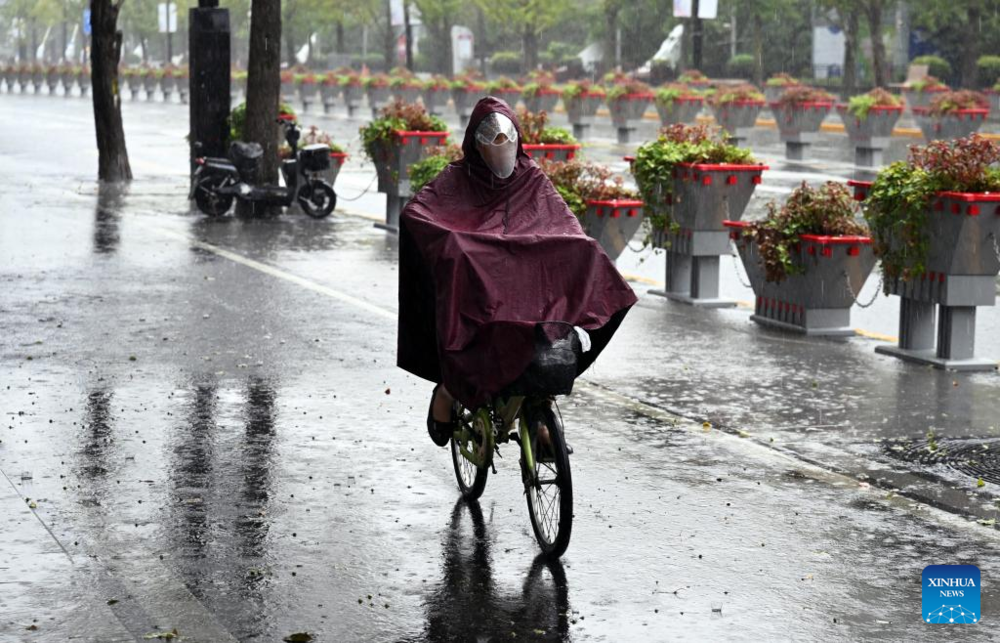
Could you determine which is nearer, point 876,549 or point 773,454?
point 876,549

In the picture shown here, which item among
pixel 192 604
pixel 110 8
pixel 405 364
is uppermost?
pixel 110 8

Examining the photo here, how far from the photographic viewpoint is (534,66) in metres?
75.1

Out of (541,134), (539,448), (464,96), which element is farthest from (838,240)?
(464,96)

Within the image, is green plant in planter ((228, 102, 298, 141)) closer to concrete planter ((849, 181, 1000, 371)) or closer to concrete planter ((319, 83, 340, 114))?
concrete planter ((849, 181, 1000, 371))

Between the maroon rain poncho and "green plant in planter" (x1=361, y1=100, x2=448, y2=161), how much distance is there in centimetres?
1238

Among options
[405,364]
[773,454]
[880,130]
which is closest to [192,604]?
[405,364]

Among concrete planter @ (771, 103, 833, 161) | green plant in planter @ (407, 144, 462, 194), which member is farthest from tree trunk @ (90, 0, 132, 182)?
concrete planter @ (771, 103, 833, 161)

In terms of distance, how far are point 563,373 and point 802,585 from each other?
1.22 meters

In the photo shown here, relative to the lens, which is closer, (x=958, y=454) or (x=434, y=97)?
(x=958, y=454)

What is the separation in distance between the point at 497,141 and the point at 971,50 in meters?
47.8

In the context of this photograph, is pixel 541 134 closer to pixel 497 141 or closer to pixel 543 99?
pixel 497 141

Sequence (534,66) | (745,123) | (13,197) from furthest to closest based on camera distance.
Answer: (534,66) < (745,123) < (13,197)

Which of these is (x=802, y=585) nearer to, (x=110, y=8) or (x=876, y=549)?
(x=876, y=549)

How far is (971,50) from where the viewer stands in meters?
51.8
